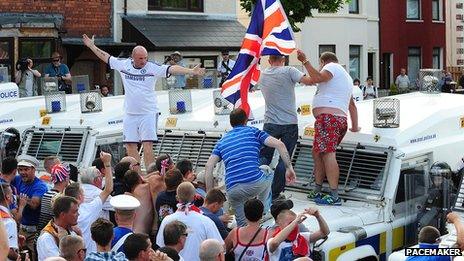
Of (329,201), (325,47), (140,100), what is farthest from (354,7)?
(329,201)

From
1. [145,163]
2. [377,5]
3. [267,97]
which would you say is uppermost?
[377,5]

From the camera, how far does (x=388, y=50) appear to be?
35.0 metres

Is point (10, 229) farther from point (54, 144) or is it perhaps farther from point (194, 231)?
point (54, 144)

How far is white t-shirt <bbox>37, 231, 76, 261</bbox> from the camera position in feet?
22.7

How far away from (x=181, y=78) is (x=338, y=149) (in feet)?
16.7

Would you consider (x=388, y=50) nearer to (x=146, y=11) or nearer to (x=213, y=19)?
(x=213, y=19)

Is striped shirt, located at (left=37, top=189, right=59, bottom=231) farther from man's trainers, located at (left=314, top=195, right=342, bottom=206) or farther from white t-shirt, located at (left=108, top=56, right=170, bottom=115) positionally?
man's trainers, located at (left=314, top=195, right=342, bottom=206)

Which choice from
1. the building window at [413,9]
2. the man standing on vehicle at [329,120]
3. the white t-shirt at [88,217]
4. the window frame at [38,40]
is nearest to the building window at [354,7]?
the building window at [413,9]

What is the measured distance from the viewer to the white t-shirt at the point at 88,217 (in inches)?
302

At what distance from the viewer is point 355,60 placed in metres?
33.4

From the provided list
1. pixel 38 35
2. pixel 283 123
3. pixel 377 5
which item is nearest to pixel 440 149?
pixel 283 123

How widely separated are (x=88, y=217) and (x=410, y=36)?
2975 cm

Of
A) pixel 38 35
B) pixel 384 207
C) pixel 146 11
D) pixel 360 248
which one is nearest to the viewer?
pixel 360 248

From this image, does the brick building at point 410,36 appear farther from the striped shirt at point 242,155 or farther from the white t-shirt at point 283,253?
the white t-shirt at point 283,253
